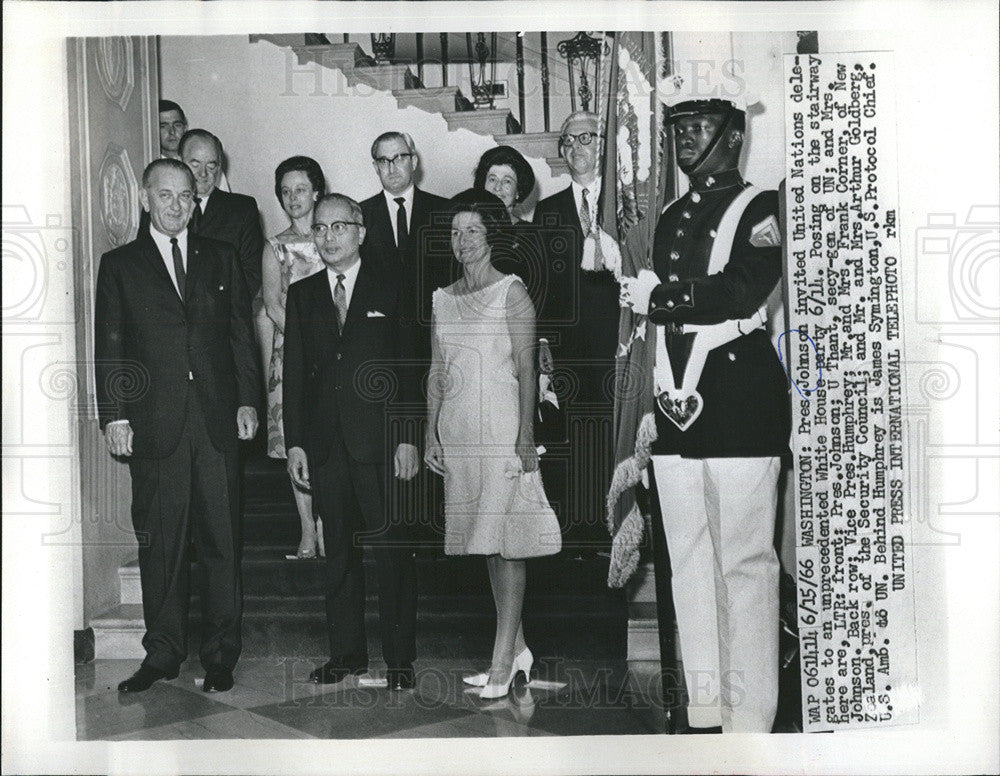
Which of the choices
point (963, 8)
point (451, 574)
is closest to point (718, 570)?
point (451, 574)

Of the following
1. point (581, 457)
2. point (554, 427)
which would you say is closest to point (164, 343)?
point (554, 427)

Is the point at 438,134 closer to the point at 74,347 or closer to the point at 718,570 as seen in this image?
the point at 74,347

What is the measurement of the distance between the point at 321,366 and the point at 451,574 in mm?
783

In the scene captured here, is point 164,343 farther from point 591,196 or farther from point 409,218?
point 591,196

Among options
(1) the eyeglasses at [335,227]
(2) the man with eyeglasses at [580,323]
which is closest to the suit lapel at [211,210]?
(1) the eyeglasses at [335,227]

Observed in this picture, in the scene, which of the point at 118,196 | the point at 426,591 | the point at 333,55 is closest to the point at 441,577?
the point at 426,591

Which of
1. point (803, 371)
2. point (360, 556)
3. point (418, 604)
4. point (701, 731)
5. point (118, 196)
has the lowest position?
point (701, 731)

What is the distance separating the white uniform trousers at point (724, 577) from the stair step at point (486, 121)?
1.15 m

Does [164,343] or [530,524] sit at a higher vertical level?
[164,343]

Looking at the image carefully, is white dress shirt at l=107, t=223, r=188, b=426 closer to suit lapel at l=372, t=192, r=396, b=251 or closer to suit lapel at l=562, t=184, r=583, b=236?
suit lapel at l=372, t=192, r=396, b=251

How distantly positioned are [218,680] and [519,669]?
96cm

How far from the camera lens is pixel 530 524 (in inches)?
110

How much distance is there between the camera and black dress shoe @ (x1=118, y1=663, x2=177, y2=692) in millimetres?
2826

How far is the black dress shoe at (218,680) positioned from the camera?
2811 millimetres
